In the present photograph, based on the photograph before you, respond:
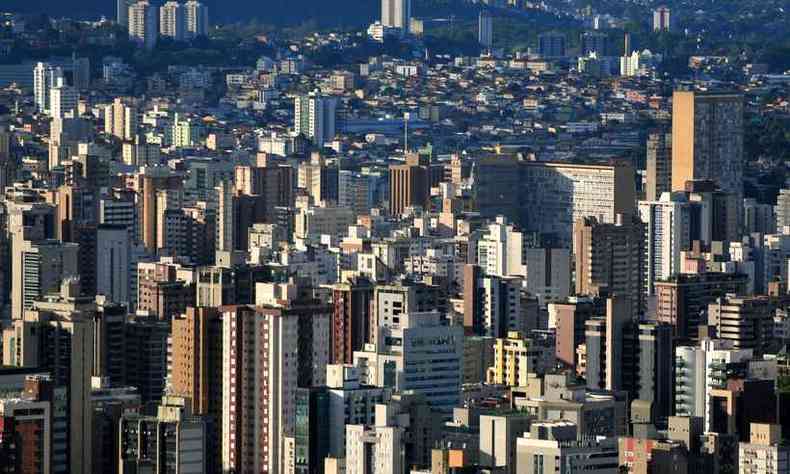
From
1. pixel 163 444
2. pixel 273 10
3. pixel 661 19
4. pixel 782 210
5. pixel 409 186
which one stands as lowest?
pixel 163 444

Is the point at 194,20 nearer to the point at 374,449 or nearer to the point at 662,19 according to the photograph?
the point at 662,19

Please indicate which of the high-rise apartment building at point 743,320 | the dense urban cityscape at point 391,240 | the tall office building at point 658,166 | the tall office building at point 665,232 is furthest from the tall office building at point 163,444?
the tall office building at point 658,166

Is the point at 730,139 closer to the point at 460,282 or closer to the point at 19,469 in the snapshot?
the point at 460,282

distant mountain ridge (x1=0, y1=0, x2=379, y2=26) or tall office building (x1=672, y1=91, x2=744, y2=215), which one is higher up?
distant mountain ridge (x1=0, y1=0, x2=379, y2=26)

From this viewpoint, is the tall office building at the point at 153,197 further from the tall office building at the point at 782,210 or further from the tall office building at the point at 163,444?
the tall office building at the point at 163,444

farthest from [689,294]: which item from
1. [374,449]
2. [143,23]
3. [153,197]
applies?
[143,23]

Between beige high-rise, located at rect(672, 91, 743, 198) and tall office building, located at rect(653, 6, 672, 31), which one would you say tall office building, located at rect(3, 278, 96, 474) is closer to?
beige high-rise, located at rect(672, 91, 743, 198)

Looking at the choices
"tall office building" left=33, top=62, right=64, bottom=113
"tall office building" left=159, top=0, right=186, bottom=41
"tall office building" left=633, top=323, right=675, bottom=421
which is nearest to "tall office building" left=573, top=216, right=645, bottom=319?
"tall office building" left=633, top=323, right=675, bottom=421
